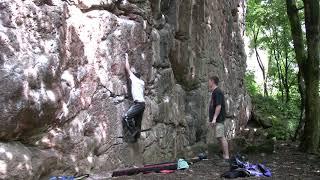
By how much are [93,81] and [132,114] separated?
133cm

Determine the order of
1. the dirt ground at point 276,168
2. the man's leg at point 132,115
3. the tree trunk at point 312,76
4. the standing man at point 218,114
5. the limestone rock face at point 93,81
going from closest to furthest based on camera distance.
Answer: the limestone rock face at point 93,81 → the dirt ground at point 276,168 → the man's leg at point 132,115 → the standing man at point 218,114 → the tree trunk at point 312,76

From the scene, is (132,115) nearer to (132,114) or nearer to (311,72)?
(132,114)

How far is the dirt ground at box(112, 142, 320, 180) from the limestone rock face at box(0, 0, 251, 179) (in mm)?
1006

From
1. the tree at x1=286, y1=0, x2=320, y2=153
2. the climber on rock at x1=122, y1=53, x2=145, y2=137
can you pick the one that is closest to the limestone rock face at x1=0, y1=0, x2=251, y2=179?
the climber on rock at x1=122, y1=53, x2=145, y2=137

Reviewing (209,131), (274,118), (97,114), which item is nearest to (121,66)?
(97,114)

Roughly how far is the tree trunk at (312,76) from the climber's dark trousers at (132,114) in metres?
5.97

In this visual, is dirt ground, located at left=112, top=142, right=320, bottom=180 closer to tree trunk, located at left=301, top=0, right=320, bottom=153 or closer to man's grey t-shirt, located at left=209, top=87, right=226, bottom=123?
tree trunk, located at left=301, top=0, right=320, bottom=153

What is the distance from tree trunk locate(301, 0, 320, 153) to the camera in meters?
11.8

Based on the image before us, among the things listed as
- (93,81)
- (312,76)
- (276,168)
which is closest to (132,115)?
(93,81)

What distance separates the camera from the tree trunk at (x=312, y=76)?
11844 millimetres

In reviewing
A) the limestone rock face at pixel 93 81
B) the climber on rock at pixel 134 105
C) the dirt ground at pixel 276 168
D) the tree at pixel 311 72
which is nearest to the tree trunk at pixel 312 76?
the tree at pixel 311 72

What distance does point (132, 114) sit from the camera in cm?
830

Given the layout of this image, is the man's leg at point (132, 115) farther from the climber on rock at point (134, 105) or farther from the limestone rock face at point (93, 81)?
the limestone rock face at point (93, 81)

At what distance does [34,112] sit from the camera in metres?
5.77
